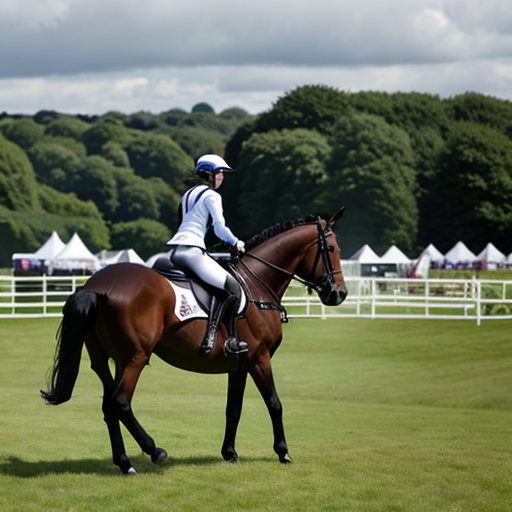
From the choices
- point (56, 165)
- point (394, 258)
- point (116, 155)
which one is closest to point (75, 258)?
point (394, 258)

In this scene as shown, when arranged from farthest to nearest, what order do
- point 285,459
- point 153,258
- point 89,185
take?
point 89,185, point 153,258, point 285,459

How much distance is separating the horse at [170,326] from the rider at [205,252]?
0.11 meters

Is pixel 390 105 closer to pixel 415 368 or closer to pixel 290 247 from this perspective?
pixel 415 368

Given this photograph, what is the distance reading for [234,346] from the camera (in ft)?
38.5

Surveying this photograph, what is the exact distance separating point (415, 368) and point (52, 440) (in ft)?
50.6

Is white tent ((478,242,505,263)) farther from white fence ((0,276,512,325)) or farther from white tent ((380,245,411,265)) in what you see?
white fence ((0,276,512,325))

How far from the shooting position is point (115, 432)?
37.1 feet

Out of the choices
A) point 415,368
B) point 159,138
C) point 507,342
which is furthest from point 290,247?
point 159,138

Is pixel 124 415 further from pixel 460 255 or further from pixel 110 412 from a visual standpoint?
pixel 460 255

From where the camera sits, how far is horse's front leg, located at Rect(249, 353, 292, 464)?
11930mm

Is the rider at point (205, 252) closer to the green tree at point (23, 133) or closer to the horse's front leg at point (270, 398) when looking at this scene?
the horse's front leg at point (270, 398)

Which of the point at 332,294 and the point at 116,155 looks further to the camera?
the point at 116,155

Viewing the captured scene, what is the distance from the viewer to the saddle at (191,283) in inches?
460

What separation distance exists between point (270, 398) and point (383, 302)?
29960 millimetres
